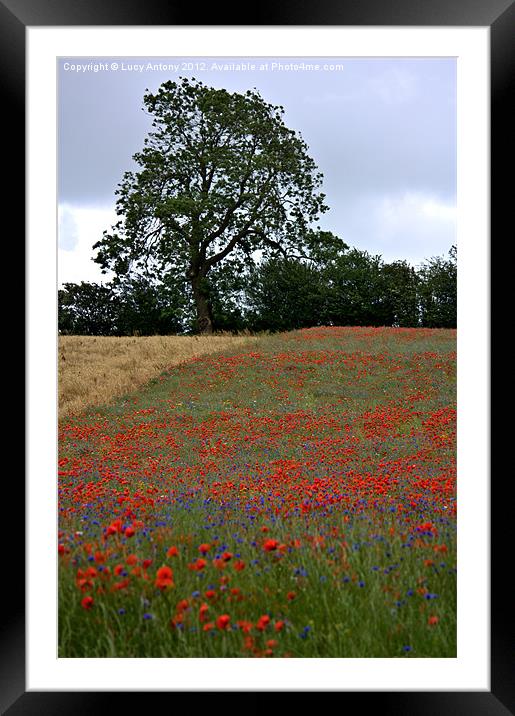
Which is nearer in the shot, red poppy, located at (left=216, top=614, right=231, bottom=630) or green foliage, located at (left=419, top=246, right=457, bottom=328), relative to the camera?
red poppy, located at (left=216, top=614, right=231, bottom=630)

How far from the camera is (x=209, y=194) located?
8.02 meters

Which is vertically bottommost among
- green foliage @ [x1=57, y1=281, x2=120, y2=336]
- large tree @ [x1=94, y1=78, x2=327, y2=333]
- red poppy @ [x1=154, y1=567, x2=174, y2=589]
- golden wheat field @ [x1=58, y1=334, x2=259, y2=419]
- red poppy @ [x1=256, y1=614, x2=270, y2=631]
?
red poppy @ [x1=256, y1=614, x2=270, y2=631]

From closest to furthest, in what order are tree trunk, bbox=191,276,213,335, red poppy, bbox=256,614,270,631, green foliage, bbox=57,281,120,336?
red poppy, bbox=256,614,270,631
green foliage, bbox=57,281,120,336
tree trunk, bbox=191,276,213,335

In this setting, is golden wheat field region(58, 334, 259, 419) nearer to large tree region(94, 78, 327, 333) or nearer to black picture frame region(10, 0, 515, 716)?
large tree region(94, 78, 327, 333)

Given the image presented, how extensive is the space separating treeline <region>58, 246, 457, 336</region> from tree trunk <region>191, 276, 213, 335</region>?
0.09m

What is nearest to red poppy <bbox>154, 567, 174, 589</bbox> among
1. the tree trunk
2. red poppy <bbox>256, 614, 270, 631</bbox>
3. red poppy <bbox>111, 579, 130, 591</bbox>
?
red poppy <bbox>111, 579, 130, 591</bbox>

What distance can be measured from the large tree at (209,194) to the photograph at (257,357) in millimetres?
43

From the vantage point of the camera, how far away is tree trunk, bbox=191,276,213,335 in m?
7.56
